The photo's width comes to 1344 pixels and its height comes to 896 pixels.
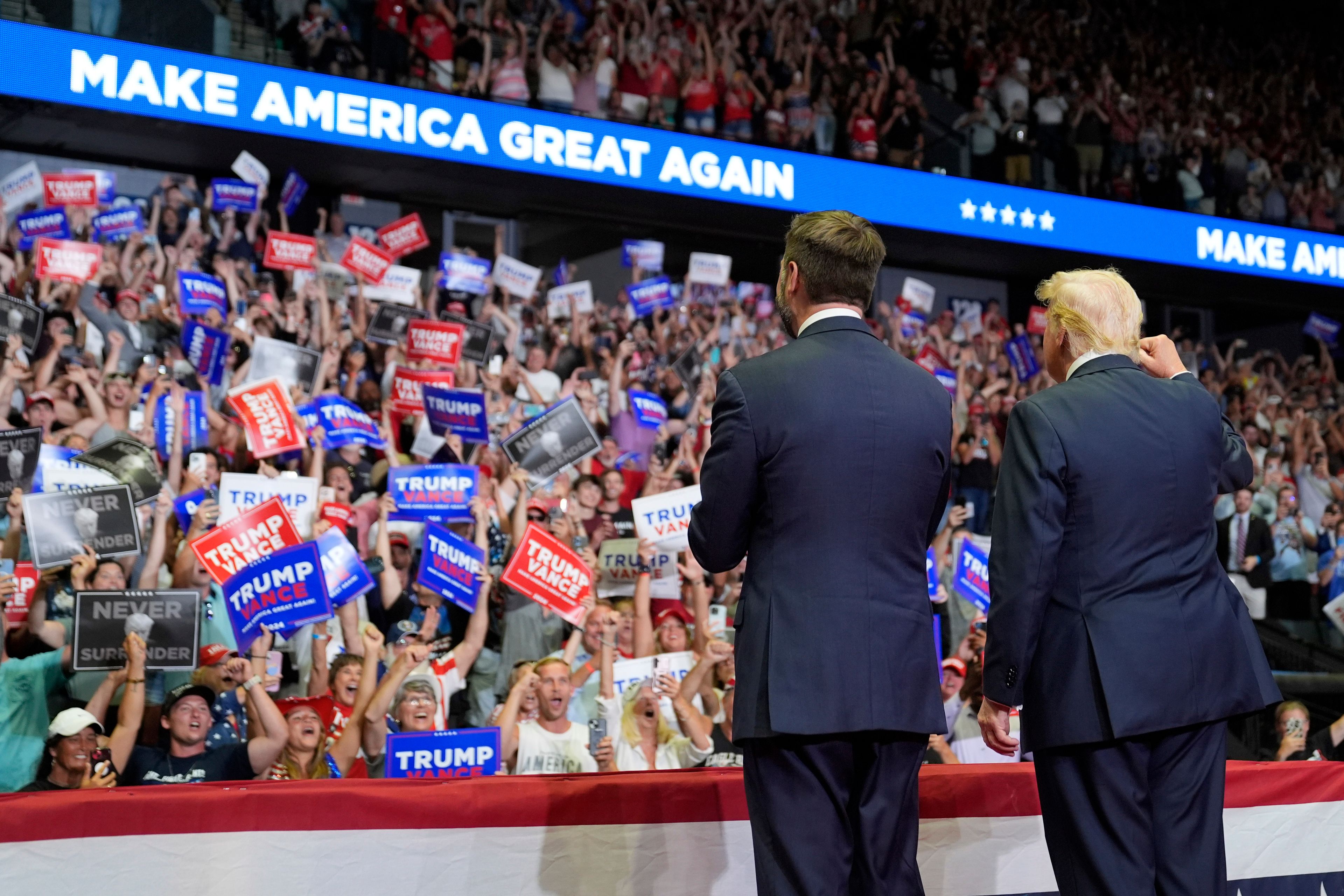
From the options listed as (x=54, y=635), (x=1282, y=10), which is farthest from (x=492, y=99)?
(x=1282, y=10)

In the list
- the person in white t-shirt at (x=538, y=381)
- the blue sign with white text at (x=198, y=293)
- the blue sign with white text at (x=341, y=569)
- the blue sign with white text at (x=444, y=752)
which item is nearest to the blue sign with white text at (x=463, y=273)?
the person in white t-shirt at (x=538, y=381)

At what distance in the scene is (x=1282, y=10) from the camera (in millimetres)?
18641

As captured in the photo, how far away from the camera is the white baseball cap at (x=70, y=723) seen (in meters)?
4.30

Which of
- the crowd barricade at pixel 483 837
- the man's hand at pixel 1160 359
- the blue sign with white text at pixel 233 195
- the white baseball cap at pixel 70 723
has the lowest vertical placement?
the white baseball cap at pixel 70 723

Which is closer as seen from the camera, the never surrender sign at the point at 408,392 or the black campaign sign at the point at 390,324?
the never surrender sign at the point at 408,392

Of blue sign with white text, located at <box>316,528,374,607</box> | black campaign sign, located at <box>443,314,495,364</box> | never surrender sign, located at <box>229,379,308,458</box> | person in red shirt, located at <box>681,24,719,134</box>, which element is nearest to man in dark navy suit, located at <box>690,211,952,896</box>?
blue sign with white text, located at <box>316,528,374,607</box>

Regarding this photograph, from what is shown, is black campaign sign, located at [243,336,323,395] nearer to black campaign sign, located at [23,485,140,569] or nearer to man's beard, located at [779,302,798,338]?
black campaign sign, located at [23,485,140,569]

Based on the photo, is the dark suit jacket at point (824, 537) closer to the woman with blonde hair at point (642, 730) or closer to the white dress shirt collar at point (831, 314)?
the white dress shirt collar at point (831, 314)

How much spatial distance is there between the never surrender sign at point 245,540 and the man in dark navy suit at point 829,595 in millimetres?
3284

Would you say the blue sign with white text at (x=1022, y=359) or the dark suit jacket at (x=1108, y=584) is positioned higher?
the blue sign with white text at (x=1022, y=359)

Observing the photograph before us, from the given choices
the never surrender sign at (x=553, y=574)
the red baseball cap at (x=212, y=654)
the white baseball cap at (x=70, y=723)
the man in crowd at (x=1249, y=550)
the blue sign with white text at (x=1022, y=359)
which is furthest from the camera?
the blue sign with white text at (x=1022, y=359)

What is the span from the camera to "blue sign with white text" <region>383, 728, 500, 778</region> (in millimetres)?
4051

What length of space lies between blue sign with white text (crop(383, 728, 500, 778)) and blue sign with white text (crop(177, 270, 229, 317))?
399cm

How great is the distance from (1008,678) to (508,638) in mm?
3975
